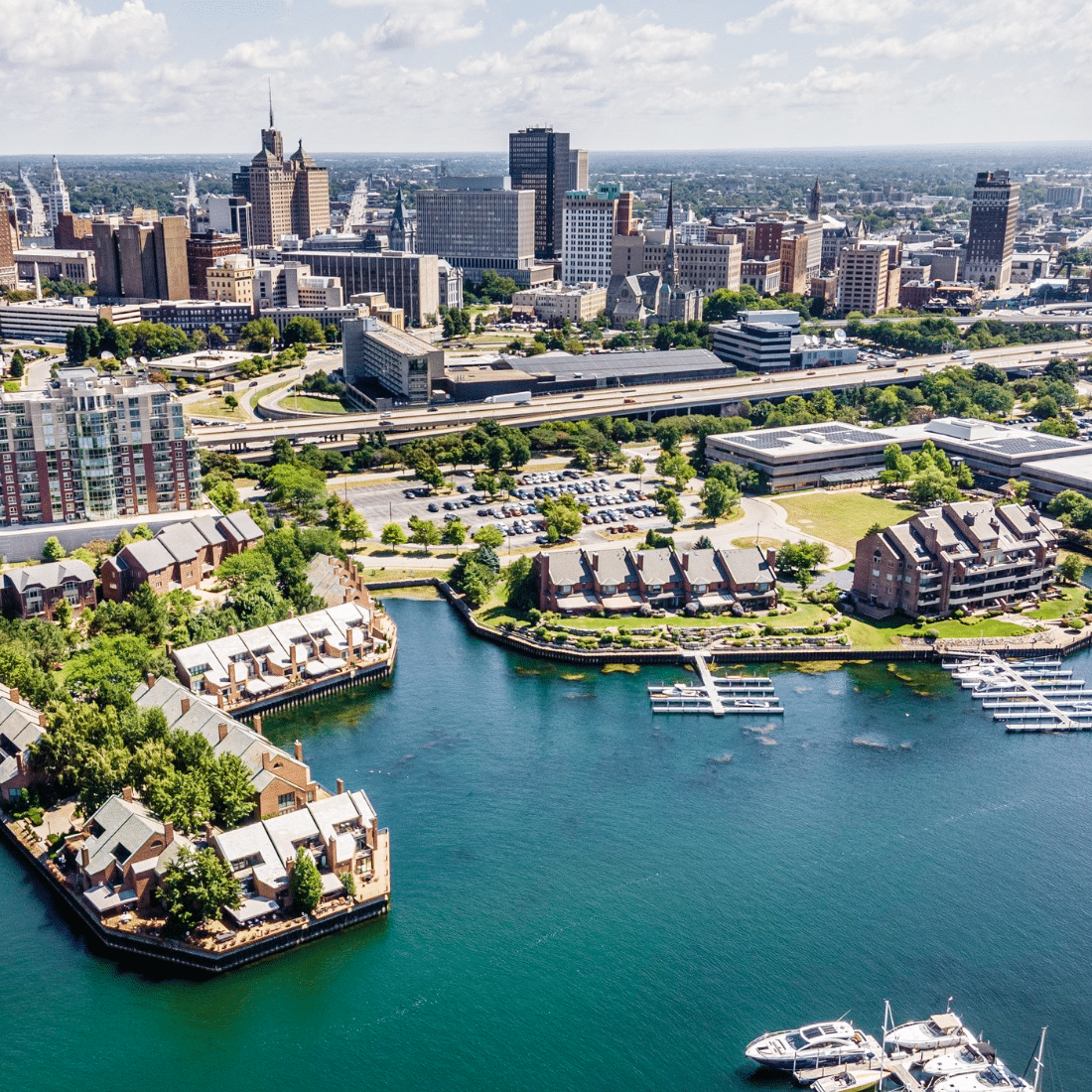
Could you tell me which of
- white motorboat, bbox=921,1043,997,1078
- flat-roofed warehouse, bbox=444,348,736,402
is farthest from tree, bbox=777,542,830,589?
flat-roofed warehouse, bbox=444,348,736,402

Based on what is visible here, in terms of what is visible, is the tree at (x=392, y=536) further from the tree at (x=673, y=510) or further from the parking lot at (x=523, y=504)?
the tree at (x=673, y=510)

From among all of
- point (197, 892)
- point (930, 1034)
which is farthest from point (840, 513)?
point (197, 892)

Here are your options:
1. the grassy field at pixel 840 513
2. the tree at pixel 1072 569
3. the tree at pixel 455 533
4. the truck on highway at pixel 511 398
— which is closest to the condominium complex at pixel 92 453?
the tree at pixel 455 533

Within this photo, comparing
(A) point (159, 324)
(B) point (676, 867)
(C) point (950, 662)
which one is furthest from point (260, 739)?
(A) point (159, 324)

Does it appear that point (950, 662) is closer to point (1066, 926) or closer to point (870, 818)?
point (870, 818)

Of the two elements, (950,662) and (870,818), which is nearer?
(870,818)

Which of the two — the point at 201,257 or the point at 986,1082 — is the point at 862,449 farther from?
the point at 201,257
